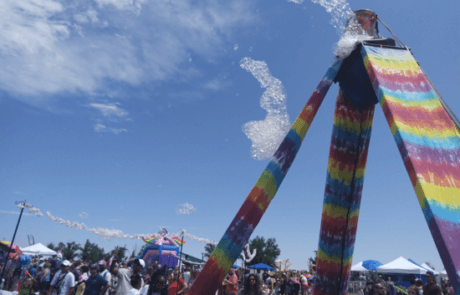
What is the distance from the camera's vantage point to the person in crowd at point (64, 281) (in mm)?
6254

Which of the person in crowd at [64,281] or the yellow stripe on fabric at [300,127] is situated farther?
the person in crowd at [64,281]

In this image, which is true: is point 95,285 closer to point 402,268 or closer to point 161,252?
point 161,252

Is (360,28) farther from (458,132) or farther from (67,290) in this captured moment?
(67,290)

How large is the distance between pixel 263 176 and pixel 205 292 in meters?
1.56

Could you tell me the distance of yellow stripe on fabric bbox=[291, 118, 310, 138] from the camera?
4.11m

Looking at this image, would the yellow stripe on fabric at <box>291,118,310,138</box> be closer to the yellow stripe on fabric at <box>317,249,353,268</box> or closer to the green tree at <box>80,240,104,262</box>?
the yellow stripe on fabric at <box>317,249,353,268</box>

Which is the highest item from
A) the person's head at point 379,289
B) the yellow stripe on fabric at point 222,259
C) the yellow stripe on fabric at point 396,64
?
A: the yellow stripe on fabric at point 396,64

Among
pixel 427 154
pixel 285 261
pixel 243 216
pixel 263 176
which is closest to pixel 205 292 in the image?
pixel 243 216

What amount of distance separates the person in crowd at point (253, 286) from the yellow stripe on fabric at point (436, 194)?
3.00 m

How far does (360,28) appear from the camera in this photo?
5.37 metres

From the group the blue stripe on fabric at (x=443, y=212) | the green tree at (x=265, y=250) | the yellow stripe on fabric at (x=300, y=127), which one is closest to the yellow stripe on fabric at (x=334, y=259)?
the yellow stripe on fabric at (x=300, y=127)

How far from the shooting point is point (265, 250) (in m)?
41.4

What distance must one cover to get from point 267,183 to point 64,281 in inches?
215

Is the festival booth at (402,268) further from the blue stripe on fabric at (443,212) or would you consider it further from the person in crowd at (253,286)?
the blue stripe on fabric at (443,212)
